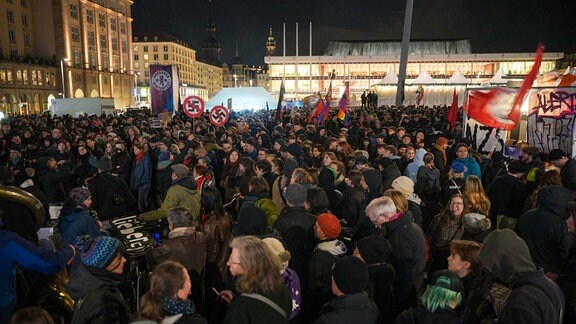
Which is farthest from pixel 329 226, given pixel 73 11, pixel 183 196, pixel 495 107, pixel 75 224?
pixel 73 11

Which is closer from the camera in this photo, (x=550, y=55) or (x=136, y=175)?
(x=136, y=175)

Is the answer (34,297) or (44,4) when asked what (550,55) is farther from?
(34,297)

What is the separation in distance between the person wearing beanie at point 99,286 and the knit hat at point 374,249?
1.87 meters

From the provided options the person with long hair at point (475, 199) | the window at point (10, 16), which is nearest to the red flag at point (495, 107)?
the person with long hair at point (475, 199)

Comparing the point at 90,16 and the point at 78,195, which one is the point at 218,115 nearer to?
the point at 78,195

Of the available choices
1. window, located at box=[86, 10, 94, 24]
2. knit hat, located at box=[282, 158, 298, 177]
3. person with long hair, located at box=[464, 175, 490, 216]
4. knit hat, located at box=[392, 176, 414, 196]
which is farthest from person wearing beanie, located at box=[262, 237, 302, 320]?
window, located at box=[86, 10, 94, 24]

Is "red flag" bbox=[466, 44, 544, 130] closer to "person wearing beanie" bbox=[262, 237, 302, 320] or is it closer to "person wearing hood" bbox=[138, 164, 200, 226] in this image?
"person wearing hood" bbox=[138, 164, 200, 226]

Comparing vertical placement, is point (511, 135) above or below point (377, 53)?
below

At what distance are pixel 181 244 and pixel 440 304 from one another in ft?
7.81

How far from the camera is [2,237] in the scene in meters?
3.48

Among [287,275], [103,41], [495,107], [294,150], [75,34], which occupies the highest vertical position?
[103,41]

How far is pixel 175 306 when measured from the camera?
2686mm

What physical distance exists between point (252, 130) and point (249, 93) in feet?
47.4

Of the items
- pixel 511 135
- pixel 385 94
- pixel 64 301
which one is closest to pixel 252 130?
pixel 511 135
